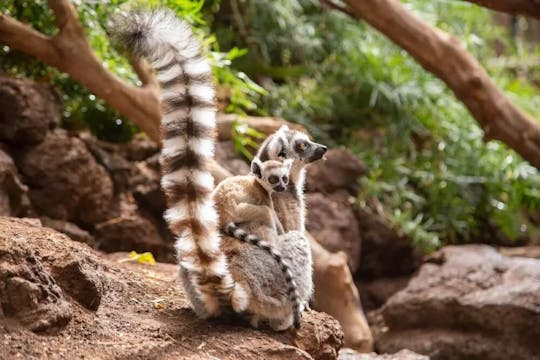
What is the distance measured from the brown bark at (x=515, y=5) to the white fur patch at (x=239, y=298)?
10.0 ft

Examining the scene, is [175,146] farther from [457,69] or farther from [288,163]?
[457,69]

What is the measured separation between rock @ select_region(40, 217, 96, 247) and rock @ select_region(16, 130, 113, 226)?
8 cm

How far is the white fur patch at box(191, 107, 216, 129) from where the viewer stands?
312cm

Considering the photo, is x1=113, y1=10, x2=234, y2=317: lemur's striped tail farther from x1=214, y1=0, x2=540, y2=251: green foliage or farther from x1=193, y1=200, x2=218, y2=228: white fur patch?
x1=214, y1=0, x2=540, y2=251: green foliage

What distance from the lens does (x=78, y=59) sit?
5453 mm

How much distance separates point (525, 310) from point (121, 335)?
3959 mm

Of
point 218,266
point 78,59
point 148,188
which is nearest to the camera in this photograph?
point 218,266

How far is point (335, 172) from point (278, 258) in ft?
13.9

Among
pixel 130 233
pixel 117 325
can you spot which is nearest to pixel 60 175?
pixel 130 233

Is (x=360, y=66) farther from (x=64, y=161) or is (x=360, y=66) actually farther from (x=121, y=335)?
(x=121, y=335)

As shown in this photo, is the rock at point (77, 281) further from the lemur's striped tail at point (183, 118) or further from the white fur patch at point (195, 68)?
the white fur patch at point (195, 68)

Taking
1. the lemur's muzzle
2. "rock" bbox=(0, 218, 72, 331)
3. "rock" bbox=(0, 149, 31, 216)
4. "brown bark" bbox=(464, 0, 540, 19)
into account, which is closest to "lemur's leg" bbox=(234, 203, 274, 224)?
the lemur's muzzle

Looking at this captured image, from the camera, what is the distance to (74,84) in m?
6.61

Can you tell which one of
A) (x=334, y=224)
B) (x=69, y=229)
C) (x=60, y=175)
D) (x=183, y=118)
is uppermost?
(x=183, y=118)
